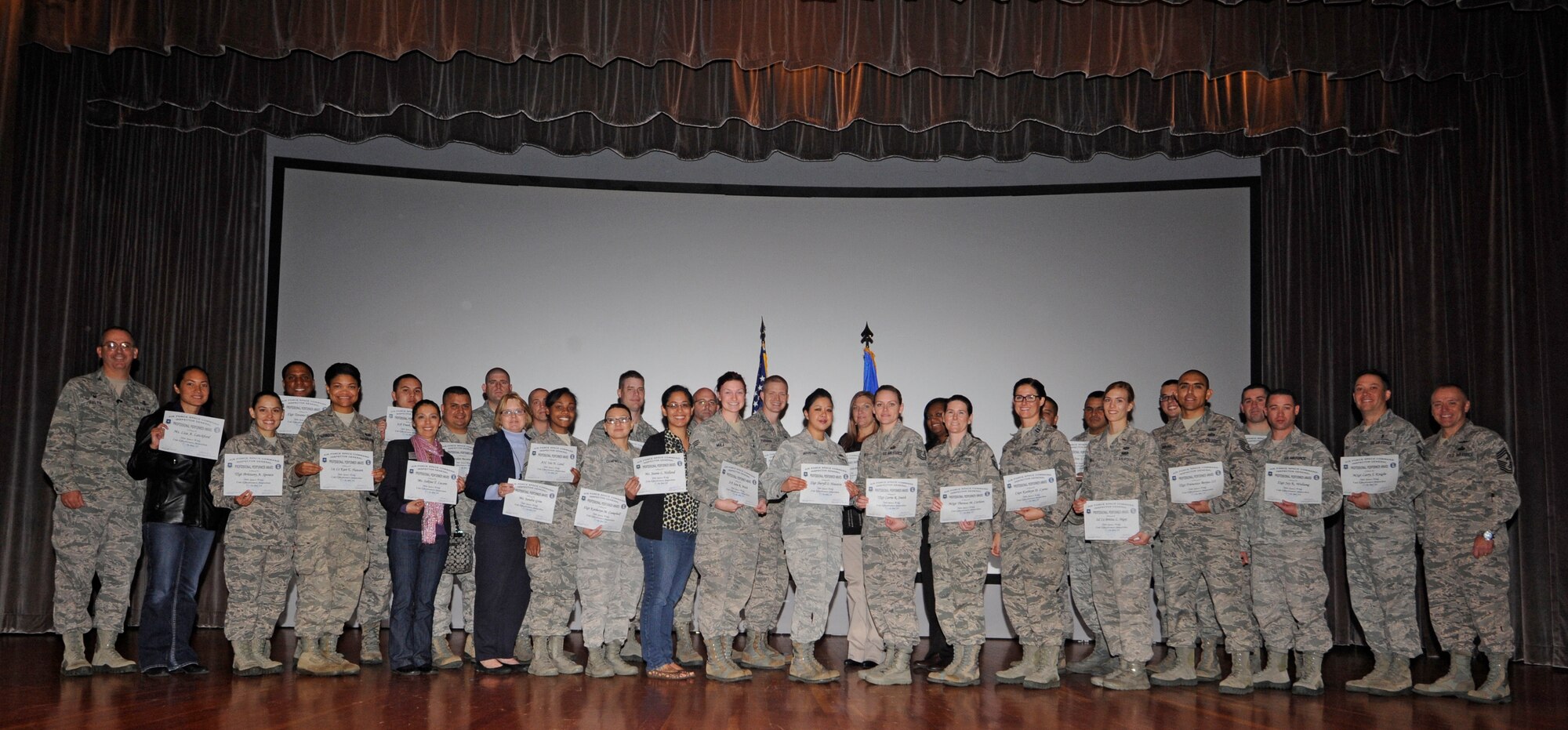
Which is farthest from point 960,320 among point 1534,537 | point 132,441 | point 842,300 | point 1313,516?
point 132,441

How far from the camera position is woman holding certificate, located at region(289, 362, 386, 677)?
19.2ft

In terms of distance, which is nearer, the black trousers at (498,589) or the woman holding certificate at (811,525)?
the woman holding certificate at (811,525)

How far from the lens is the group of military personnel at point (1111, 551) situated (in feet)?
19.2

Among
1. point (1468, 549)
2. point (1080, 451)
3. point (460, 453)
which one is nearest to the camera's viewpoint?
point (1468, 549)

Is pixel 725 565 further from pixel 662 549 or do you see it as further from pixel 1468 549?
pixel 1468 549

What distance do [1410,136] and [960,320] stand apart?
3.55 metres

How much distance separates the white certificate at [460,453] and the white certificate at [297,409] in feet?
3.27

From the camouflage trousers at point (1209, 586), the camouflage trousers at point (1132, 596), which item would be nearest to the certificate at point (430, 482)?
the camouflage trousers at point (1132, 596)

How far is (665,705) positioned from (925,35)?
4336 millimetres

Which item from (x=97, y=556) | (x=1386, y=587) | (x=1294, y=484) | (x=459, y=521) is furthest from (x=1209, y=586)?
(x=97, y=556)

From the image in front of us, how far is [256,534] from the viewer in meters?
5.80

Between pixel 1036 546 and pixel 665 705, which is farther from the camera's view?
pixel 1036 546

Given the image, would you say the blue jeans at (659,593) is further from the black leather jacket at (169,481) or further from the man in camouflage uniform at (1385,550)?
the man in camouflage uniform at (1385,550)

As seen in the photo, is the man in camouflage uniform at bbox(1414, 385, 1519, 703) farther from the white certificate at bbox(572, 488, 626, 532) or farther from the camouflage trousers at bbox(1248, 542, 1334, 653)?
the white certificate at bbox(572, 488, 626, 532)
